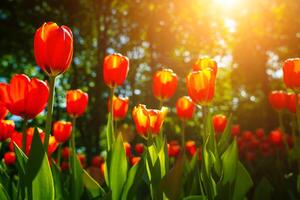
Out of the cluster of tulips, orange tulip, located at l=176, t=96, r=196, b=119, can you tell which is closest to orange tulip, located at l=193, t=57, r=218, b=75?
the cluster of tulips

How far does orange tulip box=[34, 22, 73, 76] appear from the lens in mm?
1819

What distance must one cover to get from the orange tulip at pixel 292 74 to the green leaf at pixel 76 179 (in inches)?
52.8

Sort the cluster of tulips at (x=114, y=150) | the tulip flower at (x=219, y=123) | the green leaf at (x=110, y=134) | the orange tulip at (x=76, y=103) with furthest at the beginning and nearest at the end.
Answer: the tulip flower at (x=219, y=123) → the orange tulip at (x=76, y=103) → the green leaf at (x=110, y=134) → the cluster of tulips at (x=114, y=150)

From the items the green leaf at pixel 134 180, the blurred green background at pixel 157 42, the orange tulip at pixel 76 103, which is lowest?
the green leaf at pixel 134 180

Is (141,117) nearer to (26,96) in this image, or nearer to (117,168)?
(117,168)

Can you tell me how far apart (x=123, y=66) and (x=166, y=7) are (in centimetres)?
1515

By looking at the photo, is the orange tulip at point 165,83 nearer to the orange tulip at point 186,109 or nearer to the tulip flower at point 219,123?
the orange tulip at point 186,109

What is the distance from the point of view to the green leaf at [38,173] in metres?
1.64

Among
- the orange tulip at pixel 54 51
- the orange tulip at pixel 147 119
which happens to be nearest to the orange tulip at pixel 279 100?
the orange tulip at pixel 147 119

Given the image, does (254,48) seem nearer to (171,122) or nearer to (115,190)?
(171,122)

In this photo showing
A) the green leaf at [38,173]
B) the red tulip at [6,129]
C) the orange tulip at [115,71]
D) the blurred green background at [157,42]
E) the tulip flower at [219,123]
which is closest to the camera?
the green leaf at [38,173]

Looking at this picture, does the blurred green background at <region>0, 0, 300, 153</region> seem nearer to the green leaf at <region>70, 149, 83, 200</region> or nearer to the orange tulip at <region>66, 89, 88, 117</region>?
the orange tulip at <region>66, 89, 88, 117</region>

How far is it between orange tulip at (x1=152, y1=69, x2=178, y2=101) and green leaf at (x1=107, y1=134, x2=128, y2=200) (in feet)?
2.97

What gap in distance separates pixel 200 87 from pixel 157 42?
582 inches
